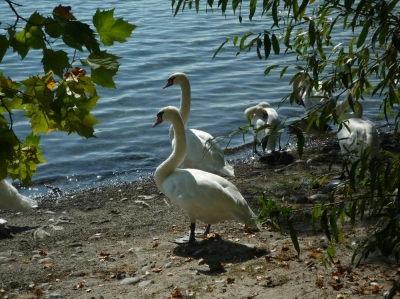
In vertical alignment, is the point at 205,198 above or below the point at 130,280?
above

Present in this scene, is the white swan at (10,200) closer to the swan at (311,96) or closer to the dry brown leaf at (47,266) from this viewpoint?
the dry brown leaf at (47,266)

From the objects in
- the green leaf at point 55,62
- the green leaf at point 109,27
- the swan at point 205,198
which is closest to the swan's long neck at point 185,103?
the swan at point 205,198

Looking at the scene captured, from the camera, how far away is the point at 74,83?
237 cm

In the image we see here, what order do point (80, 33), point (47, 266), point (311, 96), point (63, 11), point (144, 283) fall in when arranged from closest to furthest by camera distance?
point (80, 33) < point (63, 11) < point (311, 96) < point (144, 283) < point (47, 266)

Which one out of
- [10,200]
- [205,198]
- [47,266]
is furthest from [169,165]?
[10,200]

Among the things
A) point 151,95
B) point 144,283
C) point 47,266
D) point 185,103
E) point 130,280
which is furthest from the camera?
point 151,95

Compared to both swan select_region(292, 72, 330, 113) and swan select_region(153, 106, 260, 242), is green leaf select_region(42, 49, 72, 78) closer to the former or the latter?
swan select_region(292, 72, 330, 113)

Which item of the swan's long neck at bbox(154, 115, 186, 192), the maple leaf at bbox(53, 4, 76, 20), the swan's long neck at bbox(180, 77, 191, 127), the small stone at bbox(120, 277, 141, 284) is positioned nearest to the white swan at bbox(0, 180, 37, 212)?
the swan's long neck at bbox(154, 115, 186, 192)

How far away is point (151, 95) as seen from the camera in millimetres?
13078

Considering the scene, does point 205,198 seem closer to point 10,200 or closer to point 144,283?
point 144,283

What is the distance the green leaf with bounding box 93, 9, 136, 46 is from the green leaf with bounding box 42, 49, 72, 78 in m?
0.20

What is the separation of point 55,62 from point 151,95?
35.8 ft

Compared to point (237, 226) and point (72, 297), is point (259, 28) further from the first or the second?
point (72, 297)

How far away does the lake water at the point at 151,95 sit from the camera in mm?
9984
